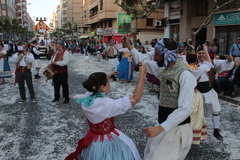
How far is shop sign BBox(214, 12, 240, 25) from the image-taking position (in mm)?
15258

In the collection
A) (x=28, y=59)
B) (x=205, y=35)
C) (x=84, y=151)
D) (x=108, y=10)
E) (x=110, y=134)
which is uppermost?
(x=108, y=10)

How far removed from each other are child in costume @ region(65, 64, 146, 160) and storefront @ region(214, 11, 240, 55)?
50.3 ft

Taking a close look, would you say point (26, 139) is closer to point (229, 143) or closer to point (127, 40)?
point (127, 40)

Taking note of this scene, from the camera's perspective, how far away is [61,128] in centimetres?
534

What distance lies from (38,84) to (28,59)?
3.54 m

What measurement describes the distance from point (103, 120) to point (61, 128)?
3240 mm

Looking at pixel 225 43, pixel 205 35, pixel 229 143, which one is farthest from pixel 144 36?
pixel 229 143

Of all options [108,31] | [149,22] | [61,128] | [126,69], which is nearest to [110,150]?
[61,128]

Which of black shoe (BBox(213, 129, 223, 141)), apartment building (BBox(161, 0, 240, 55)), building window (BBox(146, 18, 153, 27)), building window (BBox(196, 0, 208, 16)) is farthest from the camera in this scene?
building window (BBox(146, 18, 153, 27))

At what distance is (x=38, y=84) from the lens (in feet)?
34.9

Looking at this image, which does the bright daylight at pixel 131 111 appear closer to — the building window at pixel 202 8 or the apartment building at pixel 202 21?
the apartment building at pixel 202 21

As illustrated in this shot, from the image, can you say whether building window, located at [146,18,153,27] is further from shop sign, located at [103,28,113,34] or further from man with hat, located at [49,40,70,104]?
man with hat, located at [49,40,70,104]

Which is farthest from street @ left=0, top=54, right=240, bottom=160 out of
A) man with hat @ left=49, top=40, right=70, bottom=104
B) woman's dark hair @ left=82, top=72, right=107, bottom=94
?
woman's dark hair @ left=82, top=72, right=107, bottom=94

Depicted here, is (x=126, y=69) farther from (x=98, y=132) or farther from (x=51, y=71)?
(x=98, y=132)
